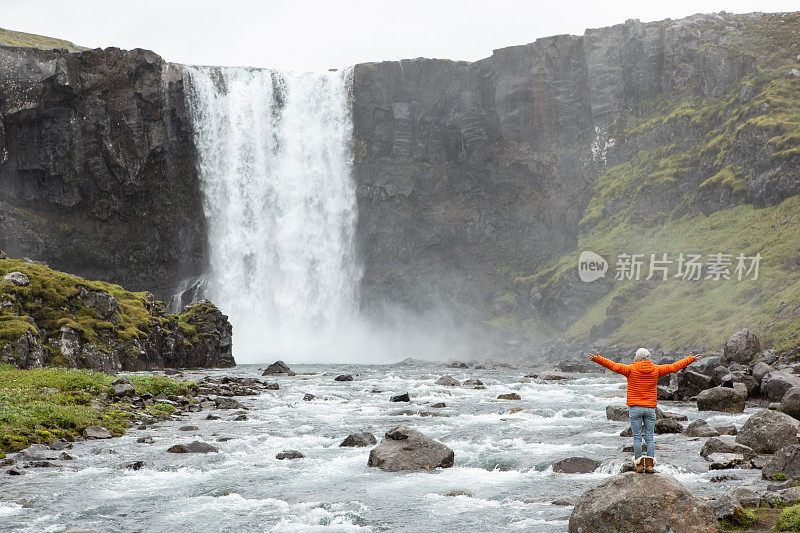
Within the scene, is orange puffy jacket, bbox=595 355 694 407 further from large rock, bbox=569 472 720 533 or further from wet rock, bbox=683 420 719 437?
wet rock, bbox=683 420 719 437

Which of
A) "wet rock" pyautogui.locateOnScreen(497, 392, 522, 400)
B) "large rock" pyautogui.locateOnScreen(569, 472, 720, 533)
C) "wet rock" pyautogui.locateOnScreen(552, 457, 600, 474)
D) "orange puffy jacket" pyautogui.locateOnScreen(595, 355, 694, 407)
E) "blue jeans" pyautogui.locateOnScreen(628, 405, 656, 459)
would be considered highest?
"orange puffy jacket" pyautogui.locateOnScreen(595, 355, 694, 407)

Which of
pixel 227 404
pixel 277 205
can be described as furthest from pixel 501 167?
pixel 227 404

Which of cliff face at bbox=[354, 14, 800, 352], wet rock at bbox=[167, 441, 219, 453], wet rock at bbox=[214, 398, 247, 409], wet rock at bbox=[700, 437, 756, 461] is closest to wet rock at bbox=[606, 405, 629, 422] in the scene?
wet rock at bbox=[700, 437, 756, 461]

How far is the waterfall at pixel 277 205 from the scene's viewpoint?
263ft

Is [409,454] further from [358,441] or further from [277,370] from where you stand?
[277,370]

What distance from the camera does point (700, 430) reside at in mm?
19141

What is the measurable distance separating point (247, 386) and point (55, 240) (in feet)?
176

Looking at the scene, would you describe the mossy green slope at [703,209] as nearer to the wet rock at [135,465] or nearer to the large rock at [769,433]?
the large rock at [769,433]

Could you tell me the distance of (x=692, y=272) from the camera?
218 ft

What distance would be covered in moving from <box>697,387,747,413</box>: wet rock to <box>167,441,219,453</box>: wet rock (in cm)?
1843

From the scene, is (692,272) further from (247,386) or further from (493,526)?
(493,526)

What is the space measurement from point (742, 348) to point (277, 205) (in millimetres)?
59808

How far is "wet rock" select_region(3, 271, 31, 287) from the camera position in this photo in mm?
37353

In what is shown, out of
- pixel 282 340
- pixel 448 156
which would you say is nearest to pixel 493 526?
pixel 282 340
